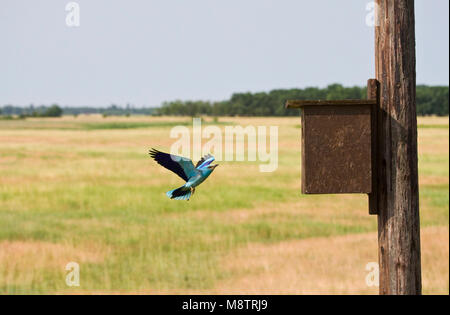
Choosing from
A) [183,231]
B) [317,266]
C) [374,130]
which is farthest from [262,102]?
[374,130]

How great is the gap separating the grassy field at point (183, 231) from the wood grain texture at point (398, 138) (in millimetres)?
15802

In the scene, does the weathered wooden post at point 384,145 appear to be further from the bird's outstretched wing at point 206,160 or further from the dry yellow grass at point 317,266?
the dry yellow grass at point 317,266

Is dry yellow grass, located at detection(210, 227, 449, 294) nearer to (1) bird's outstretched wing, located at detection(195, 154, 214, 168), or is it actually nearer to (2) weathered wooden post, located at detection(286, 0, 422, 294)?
(2) weathered wooden post, located at detection(286, 0, 422, 294)

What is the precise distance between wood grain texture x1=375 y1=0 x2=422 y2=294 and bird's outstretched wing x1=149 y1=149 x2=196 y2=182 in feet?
6.19

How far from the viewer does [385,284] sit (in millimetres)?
4699

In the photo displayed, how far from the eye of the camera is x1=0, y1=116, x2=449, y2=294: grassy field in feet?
72.5

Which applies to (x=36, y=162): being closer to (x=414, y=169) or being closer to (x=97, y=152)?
(x=97, y=152)

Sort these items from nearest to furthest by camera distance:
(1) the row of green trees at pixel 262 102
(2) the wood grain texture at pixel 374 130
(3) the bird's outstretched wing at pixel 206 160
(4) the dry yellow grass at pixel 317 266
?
(3) the bird's outstretched wing at pixel 206 160
(2) the wood grain texture at pixel 374 130
(4) the dry yellow grass at pixel 317 266
(1) the row of green trees at pixel 262 102

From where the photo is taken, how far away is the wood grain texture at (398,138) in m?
4.54

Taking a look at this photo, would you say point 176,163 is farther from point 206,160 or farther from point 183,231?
point 183,231

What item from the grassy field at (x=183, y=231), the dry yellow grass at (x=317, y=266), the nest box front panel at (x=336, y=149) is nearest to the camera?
the nest box front panel at (x=336, y=149)

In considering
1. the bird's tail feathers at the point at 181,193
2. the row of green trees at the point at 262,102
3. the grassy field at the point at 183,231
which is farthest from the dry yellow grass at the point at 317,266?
the bird's tail feathers at the point at 181,193

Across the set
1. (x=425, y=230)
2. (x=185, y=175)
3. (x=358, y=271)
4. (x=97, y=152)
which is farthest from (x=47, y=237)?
(x=185, y=175)

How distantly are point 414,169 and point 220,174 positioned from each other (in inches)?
1442
